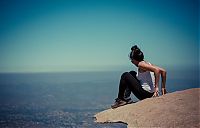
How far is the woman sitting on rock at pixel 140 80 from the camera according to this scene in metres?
7.25

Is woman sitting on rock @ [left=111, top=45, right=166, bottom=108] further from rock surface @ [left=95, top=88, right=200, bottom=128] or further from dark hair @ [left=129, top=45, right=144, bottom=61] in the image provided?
rock surface @ [left=95, top=88, right=200, bottom=128]

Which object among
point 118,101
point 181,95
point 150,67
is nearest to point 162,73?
point 150,67

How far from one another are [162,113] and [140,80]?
4.68 ft

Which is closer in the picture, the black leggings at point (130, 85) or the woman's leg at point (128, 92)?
the black leggings at point (130, 85)

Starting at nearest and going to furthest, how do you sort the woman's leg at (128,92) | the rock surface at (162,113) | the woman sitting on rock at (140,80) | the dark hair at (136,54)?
1. the rock surface at (162,113)
2. the woman sitting on rock at (140,80)
3. the dark hair at (136,54)
4. the woman's leg at (128,92)

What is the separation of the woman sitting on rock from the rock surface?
288 millimetres

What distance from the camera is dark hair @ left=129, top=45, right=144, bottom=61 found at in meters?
7.36

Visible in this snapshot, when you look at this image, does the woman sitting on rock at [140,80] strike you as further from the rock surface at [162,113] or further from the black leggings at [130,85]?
the rock surface at [162,113]

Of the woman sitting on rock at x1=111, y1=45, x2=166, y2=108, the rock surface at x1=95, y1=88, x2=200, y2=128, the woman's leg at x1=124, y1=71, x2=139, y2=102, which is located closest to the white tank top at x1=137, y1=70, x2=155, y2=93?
the woman sitting on rock at x1=111, y1=45, x2=166, y2=108

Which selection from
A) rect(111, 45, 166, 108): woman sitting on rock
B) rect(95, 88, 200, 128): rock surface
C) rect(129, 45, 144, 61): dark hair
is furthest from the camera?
rect(129, 45, 144, 61): dark hair

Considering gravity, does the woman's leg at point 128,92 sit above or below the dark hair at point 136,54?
below

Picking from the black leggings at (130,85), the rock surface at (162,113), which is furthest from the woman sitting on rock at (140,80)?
the rock surface at (162,113)

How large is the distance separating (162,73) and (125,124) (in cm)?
189

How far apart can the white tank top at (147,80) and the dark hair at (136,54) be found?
404 millimetres
